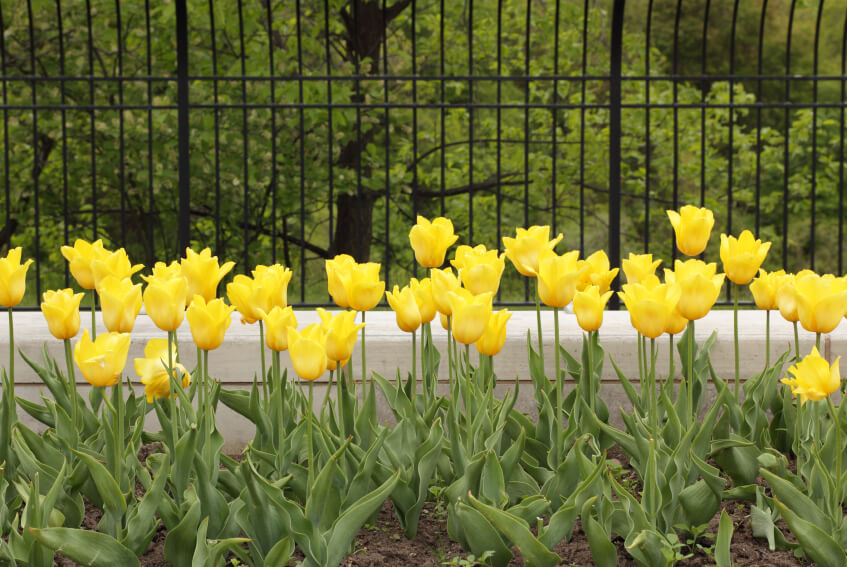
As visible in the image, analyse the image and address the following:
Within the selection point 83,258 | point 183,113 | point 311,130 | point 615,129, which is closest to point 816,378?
point 83,258

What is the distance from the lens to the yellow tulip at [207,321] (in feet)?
6.58

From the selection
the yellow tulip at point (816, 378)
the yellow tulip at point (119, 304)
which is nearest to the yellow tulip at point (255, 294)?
the yellow tulip at point (119, 304)

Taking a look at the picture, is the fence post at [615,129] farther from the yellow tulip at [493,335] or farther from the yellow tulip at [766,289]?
the yellow tulip at [493,335]

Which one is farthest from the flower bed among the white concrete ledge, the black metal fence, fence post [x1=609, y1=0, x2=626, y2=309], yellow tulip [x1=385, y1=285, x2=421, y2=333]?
the black metal fence

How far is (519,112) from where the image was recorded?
516 inches

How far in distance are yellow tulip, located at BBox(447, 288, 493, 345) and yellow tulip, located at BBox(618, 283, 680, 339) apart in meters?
0.30

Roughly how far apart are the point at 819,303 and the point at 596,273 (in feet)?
2.05

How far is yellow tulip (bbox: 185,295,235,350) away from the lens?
6.58 ft

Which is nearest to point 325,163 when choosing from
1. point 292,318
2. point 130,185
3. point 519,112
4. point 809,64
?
point 130,185

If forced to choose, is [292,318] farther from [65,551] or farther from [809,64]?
[809,64]

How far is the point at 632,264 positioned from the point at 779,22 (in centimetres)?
1578

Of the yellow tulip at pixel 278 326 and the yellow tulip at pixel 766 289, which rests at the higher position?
the yellow tulip at pixel 766 289

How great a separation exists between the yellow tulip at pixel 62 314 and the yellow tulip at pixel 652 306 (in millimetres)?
1202

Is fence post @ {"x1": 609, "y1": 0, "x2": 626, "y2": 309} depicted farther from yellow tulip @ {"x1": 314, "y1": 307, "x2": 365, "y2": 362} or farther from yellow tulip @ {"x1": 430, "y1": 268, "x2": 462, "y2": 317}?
yellow tulip @ {"x1": 314, "y1": 307, "x2": 365, "y2": 362}
